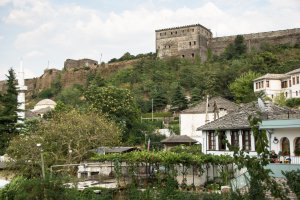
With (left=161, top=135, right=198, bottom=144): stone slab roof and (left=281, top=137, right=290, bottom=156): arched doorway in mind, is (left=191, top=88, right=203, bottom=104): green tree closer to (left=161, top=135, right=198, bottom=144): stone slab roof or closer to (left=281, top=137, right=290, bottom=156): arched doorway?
(left=161, top=135, right=198, bottom=144): stone slab roof

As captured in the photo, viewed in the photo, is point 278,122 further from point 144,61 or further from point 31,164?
point 144,61

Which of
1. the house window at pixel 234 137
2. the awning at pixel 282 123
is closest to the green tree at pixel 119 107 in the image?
the house window at pixel 234 137

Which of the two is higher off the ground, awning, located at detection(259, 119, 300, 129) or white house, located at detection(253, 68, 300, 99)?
white house, located at detection(253, 68, 300, 99)

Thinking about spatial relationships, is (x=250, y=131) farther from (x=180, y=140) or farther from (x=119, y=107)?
(x=119, y=107)

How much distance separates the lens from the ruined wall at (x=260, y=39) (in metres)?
81.1

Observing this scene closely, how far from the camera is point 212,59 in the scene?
83.9 meters

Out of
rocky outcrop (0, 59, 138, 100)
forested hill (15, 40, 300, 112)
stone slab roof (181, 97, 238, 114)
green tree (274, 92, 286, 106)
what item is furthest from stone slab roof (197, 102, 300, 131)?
rocky outcrop (0, 59, 138, 100)

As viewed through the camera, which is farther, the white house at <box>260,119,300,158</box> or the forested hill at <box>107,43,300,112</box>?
the forested hill at <box>107,43,300,112</box>

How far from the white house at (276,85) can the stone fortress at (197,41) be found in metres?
29.1

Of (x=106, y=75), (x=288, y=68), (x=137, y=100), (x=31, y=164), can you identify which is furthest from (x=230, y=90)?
(x=106, y=75)

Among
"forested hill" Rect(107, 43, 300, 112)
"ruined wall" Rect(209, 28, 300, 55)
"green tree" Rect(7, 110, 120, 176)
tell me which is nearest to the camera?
"green tree" Rect(7, 110, 120, 176)

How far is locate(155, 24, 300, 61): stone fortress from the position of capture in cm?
8375

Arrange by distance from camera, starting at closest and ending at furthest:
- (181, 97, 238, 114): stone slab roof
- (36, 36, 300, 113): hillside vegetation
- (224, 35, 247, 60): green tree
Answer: (181, 97, 238, 114): stone slab roof < (36, 36, 300, 113): hillside vegetation < (224, 35, 247, 60): green tree

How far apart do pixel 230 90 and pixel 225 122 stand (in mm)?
30609
